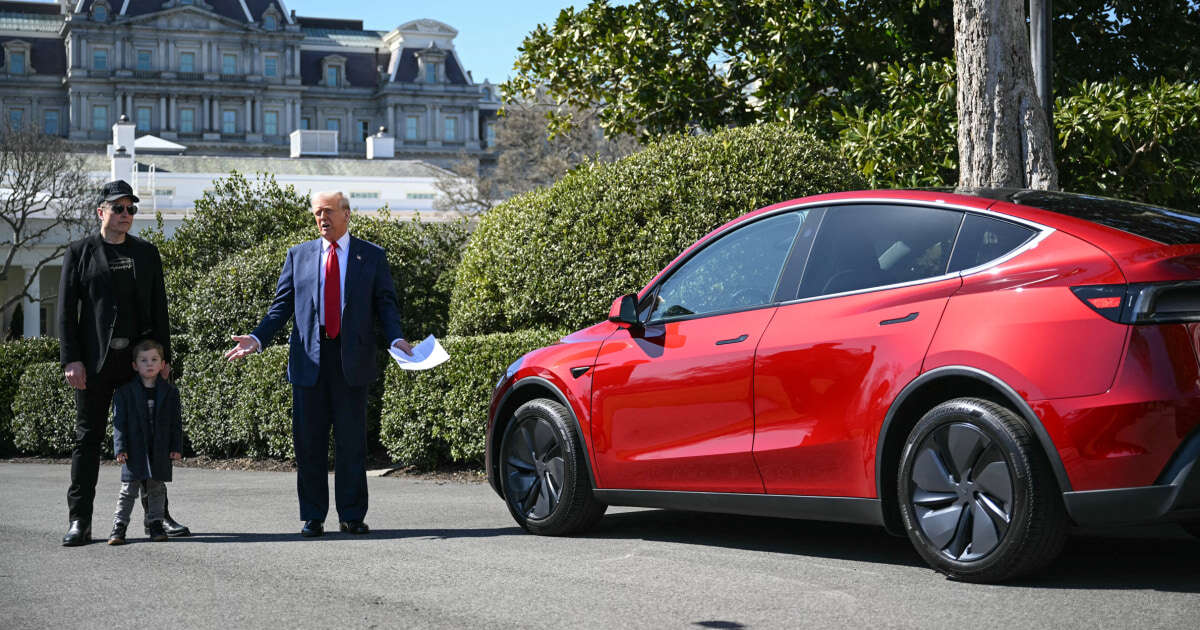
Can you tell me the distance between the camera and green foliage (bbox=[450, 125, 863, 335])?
32.5ft

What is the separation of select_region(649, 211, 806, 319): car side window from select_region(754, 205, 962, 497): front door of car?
218 mm

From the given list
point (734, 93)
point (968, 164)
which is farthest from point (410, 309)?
point (968, 164)

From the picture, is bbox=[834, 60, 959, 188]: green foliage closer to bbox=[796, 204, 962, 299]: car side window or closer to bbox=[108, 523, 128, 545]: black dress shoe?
bbox=[796, 204, 962, 299]: car side window

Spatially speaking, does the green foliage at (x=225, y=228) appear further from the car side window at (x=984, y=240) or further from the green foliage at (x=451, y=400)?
the car side window at (x=984, y=240)

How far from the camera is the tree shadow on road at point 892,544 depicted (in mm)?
5188

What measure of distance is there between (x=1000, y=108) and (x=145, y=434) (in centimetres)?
621

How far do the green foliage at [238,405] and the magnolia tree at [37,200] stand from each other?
31.9 meters

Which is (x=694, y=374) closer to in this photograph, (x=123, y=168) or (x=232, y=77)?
(x=123, y=168)

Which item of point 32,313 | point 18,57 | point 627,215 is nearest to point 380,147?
point 32,313

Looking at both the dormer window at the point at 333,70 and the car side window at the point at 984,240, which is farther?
the dormer window at the point at 333,70

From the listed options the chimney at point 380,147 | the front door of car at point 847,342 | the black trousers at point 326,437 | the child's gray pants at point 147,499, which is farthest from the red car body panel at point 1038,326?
the chimney at point 380,147

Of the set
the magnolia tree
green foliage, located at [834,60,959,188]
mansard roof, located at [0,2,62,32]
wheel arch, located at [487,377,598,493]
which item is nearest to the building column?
the magnolia tree

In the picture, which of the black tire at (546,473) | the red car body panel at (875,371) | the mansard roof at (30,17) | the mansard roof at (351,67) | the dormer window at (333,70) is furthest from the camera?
the dormer window at (333,70)

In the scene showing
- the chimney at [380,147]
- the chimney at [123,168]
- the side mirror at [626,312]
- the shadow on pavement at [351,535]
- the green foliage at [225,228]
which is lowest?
the shadow on pavement at [351,535]
